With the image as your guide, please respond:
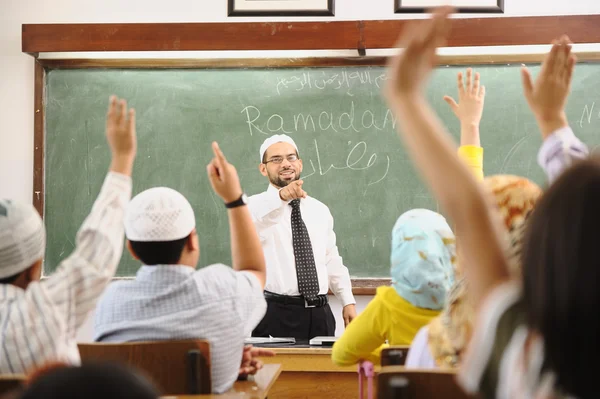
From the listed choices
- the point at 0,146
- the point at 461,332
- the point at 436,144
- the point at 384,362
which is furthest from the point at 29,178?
the point at 436,144

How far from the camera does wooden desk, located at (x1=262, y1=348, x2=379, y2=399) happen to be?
10.8 feet

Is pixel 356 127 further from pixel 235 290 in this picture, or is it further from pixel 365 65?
pixel 235 290

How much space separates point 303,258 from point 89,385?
142 inches

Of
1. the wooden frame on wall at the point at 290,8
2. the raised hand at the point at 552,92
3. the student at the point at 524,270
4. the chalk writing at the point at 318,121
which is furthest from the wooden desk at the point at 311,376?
the wooden frame on wall at the point at 290,8

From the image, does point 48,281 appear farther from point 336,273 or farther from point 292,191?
point 336,273

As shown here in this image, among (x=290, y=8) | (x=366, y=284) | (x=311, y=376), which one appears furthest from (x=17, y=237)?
(x=290, y=8)

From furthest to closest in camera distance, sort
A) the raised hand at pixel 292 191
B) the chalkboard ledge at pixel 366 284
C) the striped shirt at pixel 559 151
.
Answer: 1. the chalkboard ledge at pixel 366 284
2. the raised hand at pixel 292 191
3. the striped shirt at pixel 559 151

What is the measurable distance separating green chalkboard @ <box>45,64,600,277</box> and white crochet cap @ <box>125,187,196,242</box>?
2.77 meters

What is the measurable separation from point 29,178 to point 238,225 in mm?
3340

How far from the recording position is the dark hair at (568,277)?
81 centimetres

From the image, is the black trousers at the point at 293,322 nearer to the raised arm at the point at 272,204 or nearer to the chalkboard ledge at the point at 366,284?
the raised arm at the point at 272,204

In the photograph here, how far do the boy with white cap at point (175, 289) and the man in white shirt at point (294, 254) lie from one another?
203 cm

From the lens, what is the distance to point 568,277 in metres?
0.82

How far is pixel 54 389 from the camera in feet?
2.24
